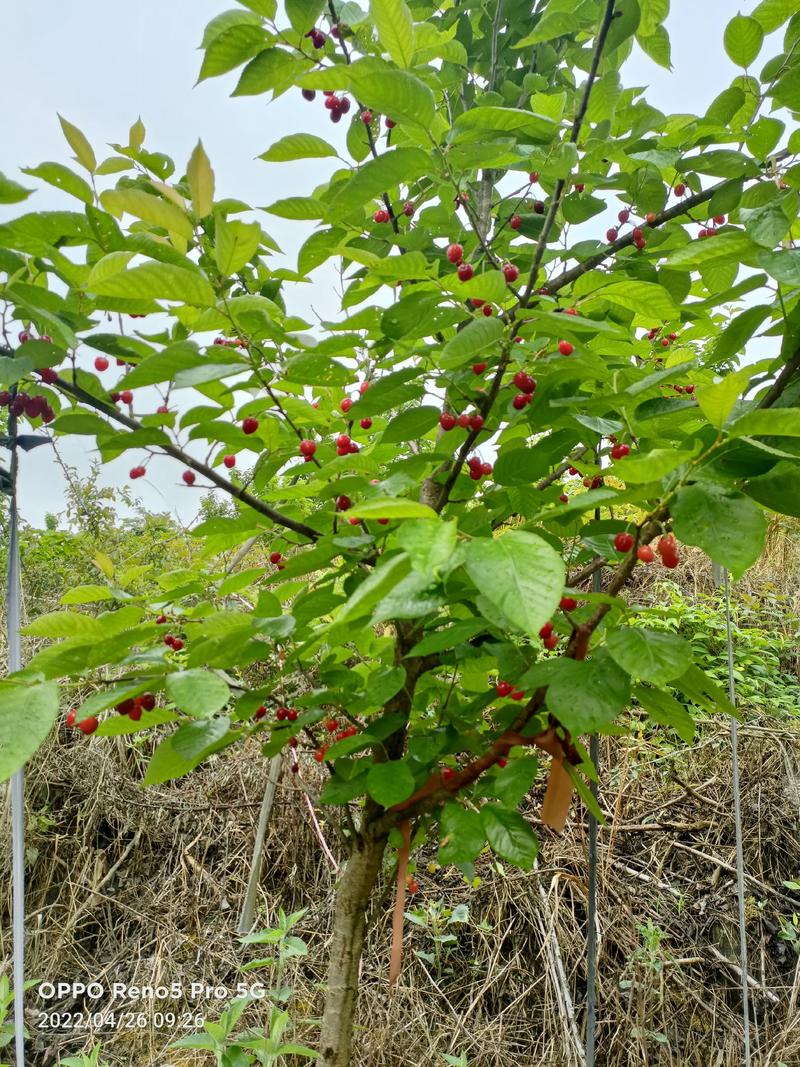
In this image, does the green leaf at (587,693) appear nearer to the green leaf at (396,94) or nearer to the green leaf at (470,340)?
the green leaf at (470,340)

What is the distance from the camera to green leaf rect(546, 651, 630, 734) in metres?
0.68

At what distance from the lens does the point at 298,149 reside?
2.87 ft

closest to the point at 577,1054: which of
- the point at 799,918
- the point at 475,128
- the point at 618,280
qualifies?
the point at 799,918

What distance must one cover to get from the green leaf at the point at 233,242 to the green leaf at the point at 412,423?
0.26 metres

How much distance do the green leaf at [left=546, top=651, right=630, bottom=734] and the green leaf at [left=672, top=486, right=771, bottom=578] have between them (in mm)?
165

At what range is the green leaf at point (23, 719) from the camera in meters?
0.50

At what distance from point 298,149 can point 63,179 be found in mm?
279

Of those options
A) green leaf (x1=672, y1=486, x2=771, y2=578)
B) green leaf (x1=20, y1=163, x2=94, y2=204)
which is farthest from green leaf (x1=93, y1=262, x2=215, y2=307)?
green leaf (x1=672, y1=486, x2=771, y2=578)

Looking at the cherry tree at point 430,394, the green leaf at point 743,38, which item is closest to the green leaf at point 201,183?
the cherry tree at point 430,394

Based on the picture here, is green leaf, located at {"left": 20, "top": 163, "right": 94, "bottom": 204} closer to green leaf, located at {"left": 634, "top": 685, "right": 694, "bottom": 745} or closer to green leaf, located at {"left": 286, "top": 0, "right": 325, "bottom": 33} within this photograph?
green leaf, located at {"left": 286, "top": 0, "right": 325, "bottom": 33}

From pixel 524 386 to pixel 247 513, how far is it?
1.24 ft

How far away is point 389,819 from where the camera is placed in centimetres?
103

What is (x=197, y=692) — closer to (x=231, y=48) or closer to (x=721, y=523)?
(x=721, y=523)

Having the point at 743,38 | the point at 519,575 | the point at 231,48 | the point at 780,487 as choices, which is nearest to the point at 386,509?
the point at 519,575
